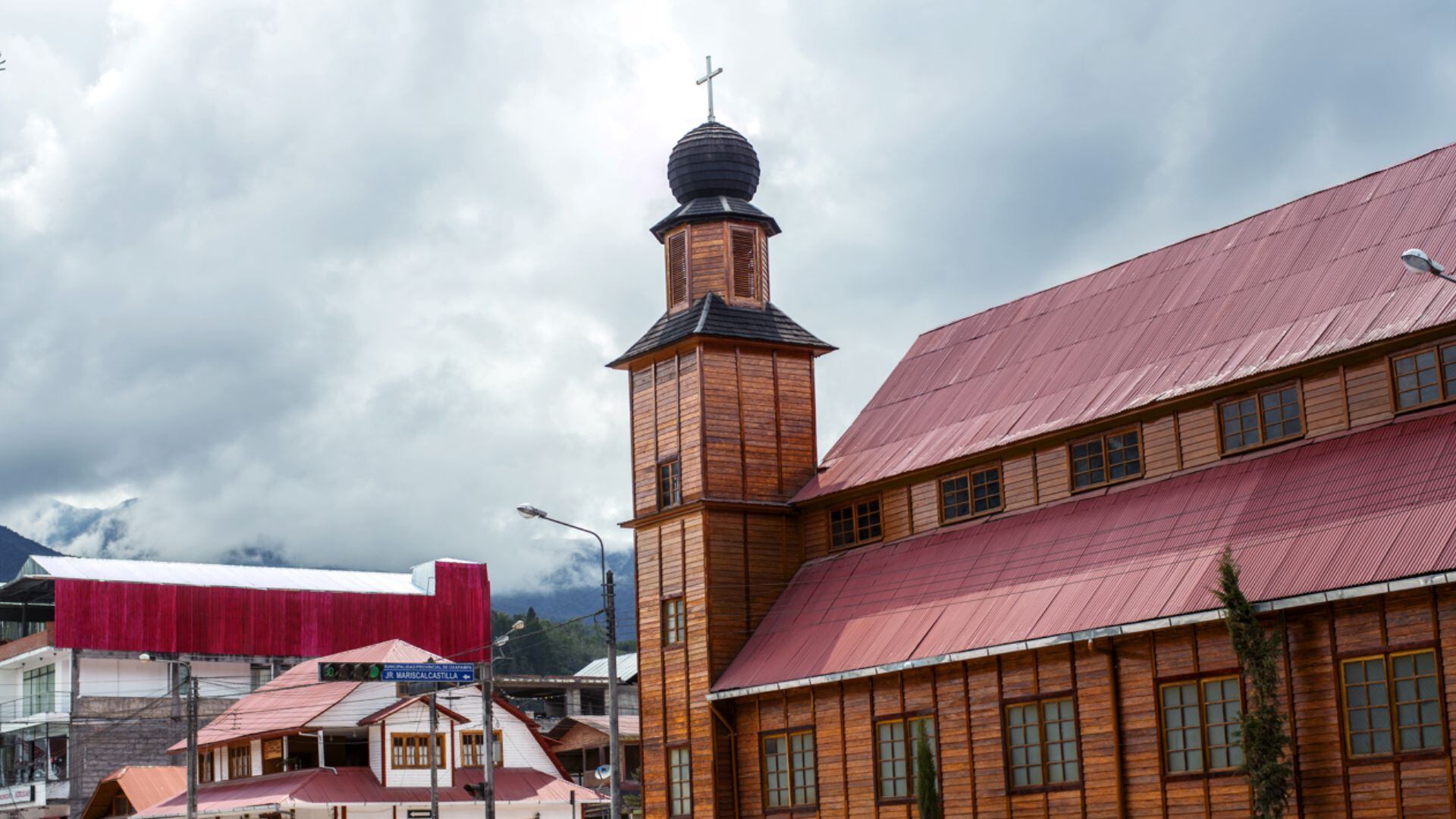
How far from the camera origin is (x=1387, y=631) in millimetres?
28516

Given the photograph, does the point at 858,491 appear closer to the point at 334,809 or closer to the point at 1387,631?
the point at 1387,631

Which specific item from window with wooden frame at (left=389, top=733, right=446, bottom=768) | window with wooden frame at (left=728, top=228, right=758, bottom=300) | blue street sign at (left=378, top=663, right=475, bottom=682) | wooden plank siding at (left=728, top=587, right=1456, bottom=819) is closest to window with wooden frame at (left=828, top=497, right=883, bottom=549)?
wooden plank siding at (left=728, top=587, right=1456, bottom=819)

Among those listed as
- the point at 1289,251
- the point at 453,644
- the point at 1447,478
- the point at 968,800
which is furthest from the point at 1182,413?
the point at 453,644

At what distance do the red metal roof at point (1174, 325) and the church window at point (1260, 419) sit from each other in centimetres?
59

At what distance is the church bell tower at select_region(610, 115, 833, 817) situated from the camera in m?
44.0

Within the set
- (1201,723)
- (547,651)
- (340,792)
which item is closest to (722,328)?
(1201,723)

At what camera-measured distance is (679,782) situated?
43906mm

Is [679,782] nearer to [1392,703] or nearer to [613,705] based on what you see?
[613,705]

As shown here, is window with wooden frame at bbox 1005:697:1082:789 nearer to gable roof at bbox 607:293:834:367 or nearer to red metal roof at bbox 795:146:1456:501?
red metal roof at bbox 795:146:1456:501

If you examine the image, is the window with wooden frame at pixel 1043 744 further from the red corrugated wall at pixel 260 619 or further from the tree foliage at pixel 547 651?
the tree foliage at pixel 547 651

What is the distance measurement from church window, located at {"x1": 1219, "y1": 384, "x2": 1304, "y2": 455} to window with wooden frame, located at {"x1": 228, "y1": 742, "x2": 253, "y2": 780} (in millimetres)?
39632

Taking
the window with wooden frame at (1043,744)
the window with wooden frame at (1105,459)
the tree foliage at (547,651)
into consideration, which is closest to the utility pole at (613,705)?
the window with wooden frame at (1043,744)

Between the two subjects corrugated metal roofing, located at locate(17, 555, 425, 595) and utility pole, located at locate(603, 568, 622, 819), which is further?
corrugated metal roofing, located at locate(17, 555, 425, 595)

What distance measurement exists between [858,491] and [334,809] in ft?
79.9
